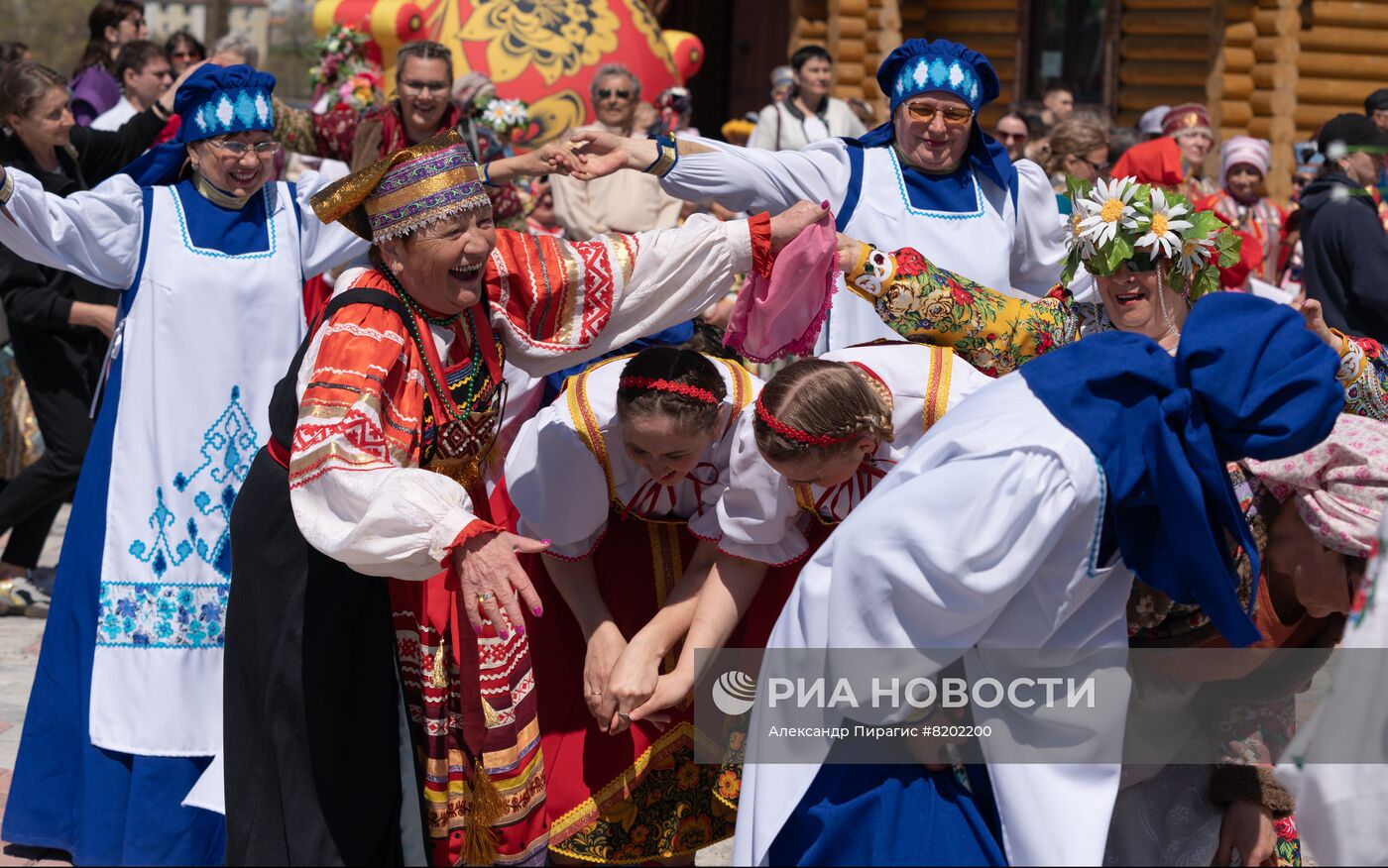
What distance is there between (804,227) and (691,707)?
3.45 feet

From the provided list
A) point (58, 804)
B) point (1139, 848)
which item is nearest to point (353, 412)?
point (1139, 848)

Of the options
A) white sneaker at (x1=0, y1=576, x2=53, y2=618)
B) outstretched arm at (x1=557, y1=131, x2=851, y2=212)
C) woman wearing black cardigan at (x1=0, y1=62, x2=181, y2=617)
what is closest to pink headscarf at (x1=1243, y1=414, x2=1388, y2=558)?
outstretched arm at (x1=557, y1=131, x2=851, y2=212)

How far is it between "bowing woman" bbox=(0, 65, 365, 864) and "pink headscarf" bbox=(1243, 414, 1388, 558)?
8.66 ft

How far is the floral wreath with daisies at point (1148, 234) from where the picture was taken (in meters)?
3.37

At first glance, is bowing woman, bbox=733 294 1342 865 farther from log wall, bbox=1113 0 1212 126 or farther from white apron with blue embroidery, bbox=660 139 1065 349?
log wall, bbox=1113 0 1212 126

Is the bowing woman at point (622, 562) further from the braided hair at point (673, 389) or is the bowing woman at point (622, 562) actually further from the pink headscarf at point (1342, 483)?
the pink headscarf at point (1342, 483)

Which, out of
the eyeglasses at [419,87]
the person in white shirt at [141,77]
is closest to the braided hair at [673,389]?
the eyeglasses at [419,87]

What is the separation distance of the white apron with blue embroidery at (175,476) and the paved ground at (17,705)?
1.45 ft

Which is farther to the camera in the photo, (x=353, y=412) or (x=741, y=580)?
(x=741, y=580)

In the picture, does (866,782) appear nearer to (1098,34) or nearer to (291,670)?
(291,670)

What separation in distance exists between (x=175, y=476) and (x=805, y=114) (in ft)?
19.6

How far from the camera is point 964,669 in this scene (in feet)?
8.43

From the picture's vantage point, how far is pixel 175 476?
4223mm

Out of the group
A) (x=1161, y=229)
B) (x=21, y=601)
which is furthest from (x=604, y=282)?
(x=21, y=601)
